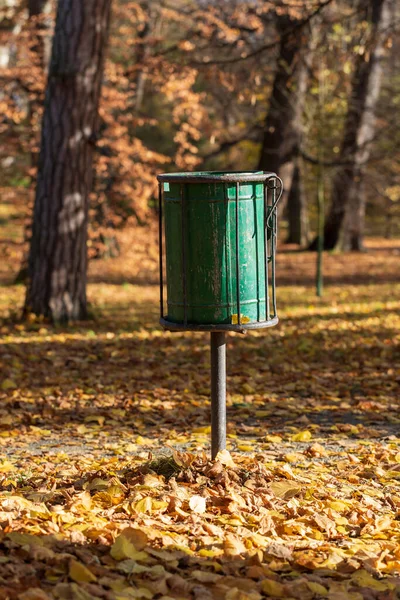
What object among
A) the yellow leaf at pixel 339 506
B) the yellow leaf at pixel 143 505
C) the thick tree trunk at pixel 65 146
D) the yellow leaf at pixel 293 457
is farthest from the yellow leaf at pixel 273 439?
the thick tree trunk at pixel 65 146

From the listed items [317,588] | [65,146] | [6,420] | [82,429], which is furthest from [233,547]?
[65,146]

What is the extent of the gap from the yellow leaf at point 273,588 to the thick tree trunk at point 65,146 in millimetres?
7862

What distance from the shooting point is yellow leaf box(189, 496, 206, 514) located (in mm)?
4160

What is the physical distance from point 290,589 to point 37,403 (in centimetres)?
423

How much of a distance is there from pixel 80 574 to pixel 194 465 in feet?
4.89

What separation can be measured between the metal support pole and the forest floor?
100mm

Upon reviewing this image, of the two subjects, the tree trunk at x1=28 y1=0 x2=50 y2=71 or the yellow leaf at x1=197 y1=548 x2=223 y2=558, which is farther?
the tree trunk at x1=28 y1=0 x2=50 y2=71

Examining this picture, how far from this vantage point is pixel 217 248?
4434 millimetres

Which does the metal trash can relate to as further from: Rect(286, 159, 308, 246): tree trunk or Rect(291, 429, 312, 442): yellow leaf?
Rect(286, 159, 308, 246): tree trunk

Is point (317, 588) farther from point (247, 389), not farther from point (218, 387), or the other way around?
point (247, 389)

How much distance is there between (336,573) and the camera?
11.9ft

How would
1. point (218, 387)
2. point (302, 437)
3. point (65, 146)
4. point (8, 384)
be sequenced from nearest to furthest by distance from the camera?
point (218, 387)
point (302, 437)
point (8, 384)
point (65, 146)

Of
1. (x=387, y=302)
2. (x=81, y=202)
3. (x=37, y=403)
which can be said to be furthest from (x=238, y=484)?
(x=387, y=302)

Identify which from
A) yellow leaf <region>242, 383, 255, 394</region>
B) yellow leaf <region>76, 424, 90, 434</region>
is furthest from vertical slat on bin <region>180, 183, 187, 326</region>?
yellow leaf <region>242, 383, 255, 394</region>
